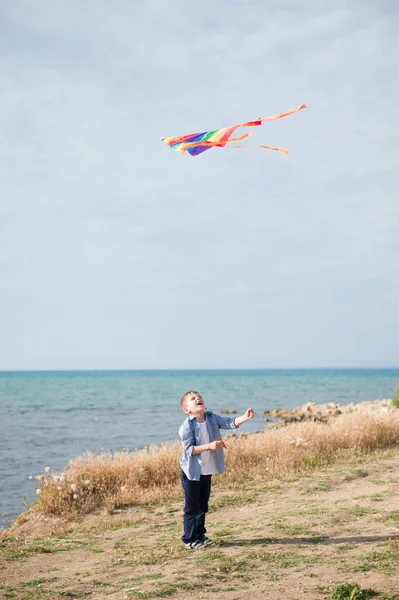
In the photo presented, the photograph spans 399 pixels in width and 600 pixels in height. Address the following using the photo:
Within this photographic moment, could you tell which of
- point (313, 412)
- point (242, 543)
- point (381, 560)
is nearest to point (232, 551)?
point (242, 543)

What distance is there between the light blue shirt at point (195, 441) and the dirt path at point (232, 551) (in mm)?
993

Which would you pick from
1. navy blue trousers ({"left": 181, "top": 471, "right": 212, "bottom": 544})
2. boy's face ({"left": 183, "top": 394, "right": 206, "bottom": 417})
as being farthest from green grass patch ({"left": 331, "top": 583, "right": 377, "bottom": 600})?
boy's face ({"left": 183, "top": 394, "right": 206, "bottom": 417})

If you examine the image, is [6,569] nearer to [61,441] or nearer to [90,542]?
[90,542]

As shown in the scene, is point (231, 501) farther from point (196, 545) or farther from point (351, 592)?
point (351, 592)

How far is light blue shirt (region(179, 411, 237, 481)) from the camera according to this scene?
7.28m

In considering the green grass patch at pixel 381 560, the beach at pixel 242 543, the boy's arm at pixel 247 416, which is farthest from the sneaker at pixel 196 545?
the green grass patch at pixel 381 560

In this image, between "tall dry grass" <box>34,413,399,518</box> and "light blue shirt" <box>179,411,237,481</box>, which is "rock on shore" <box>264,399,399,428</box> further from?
"light blue shirt" <box>179,411,237,481</box>

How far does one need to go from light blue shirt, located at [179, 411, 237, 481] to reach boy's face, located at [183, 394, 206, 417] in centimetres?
9

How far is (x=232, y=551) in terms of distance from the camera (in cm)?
723

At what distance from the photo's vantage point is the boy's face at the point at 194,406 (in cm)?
739

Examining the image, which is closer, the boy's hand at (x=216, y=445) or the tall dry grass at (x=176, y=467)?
the boy's hand at (x=216, y=445)

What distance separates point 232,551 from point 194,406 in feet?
5.83

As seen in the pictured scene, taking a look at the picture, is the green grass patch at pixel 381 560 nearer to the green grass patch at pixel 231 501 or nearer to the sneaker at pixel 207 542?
the sneaker at pixel 207 542

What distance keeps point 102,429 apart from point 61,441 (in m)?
5.62
